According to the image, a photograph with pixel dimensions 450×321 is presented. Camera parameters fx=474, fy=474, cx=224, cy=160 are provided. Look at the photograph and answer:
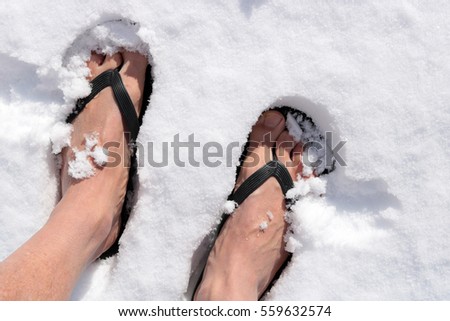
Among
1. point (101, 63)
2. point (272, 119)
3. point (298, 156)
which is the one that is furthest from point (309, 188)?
point (101, 63)

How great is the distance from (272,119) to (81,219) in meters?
0.56

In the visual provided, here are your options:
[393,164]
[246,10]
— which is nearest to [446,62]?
[393,164]

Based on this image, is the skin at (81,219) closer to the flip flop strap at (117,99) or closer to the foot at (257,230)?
the flip flop strap at (117,99)

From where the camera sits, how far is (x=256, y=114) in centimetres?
125

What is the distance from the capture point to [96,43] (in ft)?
4.16

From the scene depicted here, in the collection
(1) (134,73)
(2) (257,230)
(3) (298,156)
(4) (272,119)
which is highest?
(1) (134,73)

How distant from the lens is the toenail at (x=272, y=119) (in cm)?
128

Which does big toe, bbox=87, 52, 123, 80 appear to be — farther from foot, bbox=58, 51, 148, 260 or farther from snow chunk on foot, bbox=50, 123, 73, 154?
snow chunk on foot, bbox=50, 123, 73, 154

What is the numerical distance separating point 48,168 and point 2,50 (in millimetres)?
325

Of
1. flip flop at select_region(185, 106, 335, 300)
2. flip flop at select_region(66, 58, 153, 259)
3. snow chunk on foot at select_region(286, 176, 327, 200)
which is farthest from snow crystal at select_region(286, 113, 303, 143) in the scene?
flip flop at select_region(66, 58, 153, 259)

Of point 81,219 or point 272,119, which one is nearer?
point 81,219

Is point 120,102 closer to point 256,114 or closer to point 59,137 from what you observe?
point 59,137

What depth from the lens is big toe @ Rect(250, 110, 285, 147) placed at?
1.29 m

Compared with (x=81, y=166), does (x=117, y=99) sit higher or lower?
higher
